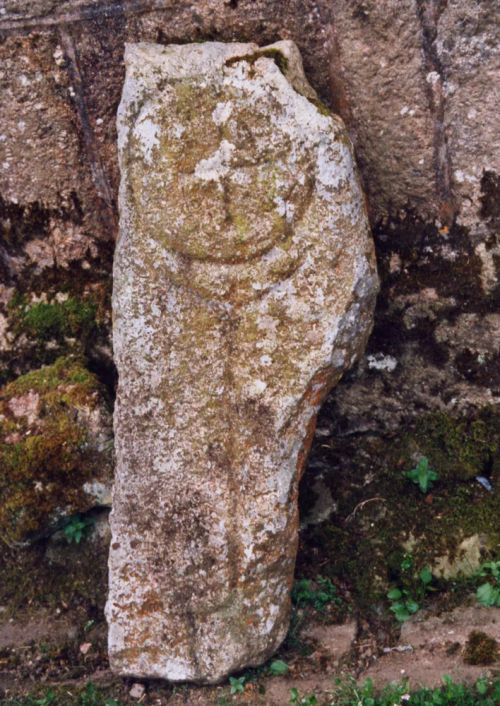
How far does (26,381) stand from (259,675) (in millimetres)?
1536

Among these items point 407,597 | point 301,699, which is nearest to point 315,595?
point 407,597

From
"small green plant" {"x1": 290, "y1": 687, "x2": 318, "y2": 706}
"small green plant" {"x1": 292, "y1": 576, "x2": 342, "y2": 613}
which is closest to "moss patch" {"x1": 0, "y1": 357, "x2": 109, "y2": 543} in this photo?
"small green plant" {"x1": 292, "y1": 576, "x2": 342, "y2": 613}

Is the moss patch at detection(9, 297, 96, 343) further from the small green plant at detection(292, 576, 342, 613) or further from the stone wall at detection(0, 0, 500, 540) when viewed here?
the small green plant at detection(292, 576, 342, 613)

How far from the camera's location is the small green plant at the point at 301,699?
3.04m

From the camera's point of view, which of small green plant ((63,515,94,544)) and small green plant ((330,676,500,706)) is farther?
small green plant ((63,515,94,544))

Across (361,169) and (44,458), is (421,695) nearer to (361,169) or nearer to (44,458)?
(44,458)

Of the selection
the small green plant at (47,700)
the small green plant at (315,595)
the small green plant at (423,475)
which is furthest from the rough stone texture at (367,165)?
the small green plant at (47,700)

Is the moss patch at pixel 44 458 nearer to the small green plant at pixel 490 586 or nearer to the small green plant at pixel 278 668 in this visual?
the small green plant at pixel 278 668

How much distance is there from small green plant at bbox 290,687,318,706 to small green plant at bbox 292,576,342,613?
40 centimetres

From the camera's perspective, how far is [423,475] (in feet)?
11.6

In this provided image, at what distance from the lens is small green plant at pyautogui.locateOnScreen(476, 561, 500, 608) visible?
3246 millimetres

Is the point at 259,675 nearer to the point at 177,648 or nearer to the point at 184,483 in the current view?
the point at 177,648

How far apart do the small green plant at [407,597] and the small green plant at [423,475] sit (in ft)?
1.01

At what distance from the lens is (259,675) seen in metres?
3.21
